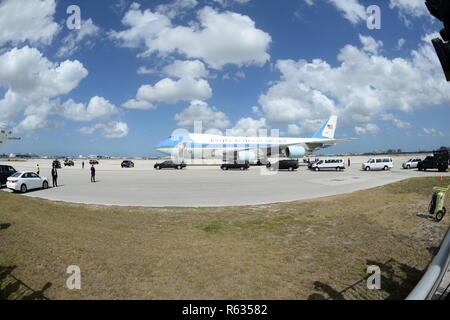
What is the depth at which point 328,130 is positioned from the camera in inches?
2400

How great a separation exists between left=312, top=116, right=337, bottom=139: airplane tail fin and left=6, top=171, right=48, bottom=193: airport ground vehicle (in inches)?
2174

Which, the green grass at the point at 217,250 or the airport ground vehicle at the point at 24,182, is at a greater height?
the airport ground vehicle at the point at 24,182

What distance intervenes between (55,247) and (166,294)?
4.14 metres

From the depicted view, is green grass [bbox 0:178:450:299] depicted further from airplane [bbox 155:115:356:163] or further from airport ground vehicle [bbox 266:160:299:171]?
airplane [bbox 155:115:356:163]

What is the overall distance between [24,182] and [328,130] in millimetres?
58934

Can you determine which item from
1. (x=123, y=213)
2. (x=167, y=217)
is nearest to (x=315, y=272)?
(x=167, y=217)

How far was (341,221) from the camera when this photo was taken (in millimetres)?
10039

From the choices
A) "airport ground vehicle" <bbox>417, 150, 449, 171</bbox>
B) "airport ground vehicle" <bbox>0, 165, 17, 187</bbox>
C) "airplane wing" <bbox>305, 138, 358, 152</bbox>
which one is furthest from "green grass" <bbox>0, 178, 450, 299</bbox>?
"airplane wing" <bbox>305, 138, 358, 152</bbox>

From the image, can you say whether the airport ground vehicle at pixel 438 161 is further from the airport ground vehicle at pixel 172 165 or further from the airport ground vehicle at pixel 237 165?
the airport ground vehicle at pixel 172 165

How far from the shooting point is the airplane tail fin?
6066 cm

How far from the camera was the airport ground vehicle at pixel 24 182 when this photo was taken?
18.3m

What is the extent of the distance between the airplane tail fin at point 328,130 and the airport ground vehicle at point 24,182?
5522 cm

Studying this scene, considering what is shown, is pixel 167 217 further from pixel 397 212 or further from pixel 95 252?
pixel 397 212
